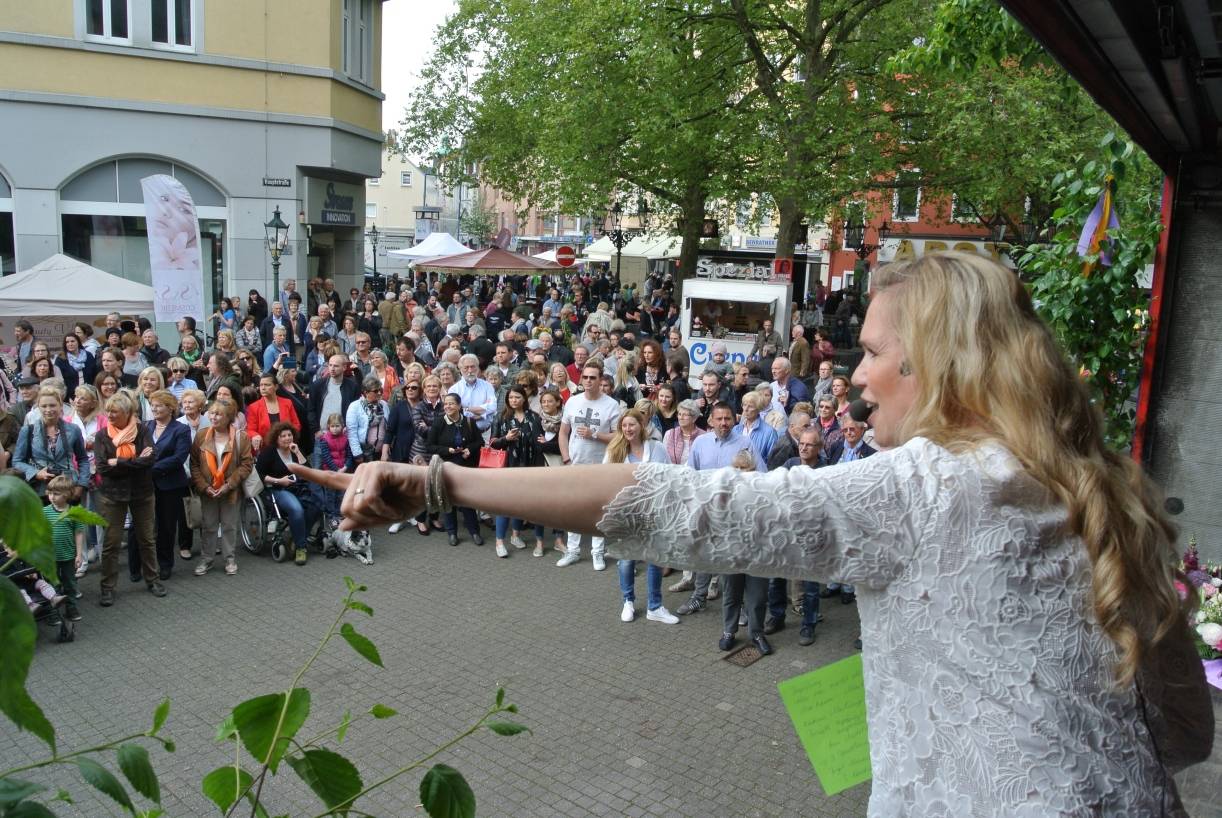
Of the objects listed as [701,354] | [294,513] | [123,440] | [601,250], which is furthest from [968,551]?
[601,250]

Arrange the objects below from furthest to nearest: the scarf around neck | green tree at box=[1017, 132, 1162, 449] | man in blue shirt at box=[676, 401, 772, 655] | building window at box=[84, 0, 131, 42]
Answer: building window at box=[84, 0, 131, 42], man in blue shirt at box=[676, 401, 772, 655], the scarf around neck, green tree at box=[1017, 132, 1162, 449]

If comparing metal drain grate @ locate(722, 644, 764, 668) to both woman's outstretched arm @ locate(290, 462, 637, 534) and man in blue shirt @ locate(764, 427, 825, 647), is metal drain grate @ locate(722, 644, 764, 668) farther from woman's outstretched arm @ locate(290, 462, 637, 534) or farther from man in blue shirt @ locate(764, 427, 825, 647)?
woman's outstretched arm @ locate(290, 462, 637, 534)

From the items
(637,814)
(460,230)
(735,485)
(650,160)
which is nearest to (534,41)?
(650,160)

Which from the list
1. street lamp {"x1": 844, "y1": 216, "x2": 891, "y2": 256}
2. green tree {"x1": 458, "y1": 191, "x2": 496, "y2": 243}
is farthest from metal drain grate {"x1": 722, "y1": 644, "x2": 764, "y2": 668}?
green tree {"x1": 458, "y1": 191, "x2": 496, "y2": 243}

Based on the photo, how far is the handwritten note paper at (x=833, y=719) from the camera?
1.81m

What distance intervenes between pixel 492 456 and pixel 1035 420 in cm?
967

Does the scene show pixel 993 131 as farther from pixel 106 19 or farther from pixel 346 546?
pixel 106 19

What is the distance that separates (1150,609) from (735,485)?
24.7 inches

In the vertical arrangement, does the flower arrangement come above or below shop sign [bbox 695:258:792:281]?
below

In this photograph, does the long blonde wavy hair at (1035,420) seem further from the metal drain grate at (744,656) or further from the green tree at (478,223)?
the green tree at (478,223)

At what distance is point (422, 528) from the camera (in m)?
11.3

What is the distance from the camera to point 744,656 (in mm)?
7906

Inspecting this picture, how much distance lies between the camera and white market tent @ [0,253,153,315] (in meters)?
14.3

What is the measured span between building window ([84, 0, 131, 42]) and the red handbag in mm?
16213
